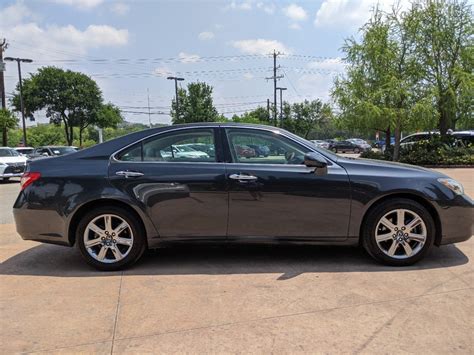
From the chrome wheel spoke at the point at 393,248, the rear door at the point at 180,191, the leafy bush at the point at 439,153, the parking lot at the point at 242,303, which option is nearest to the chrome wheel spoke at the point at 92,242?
the parking lot at the point at 242,303

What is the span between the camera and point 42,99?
43.3m

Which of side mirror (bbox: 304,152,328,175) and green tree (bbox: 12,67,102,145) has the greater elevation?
green tree (bbox: 12,67,102,145)

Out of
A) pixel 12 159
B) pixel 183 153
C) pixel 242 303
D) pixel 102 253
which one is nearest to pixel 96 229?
pixel 102 253

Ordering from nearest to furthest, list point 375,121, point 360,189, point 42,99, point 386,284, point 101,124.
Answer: point 386,284, point 360,189, point 375,121, point 42,99, point 101,124

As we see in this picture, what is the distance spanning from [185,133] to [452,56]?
66.9 feet

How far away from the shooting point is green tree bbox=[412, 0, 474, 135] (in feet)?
68.6

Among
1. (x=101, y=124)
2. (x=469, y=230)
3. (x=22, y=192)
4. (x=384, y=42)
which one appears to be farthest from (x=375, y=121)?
(x=101, y=124)

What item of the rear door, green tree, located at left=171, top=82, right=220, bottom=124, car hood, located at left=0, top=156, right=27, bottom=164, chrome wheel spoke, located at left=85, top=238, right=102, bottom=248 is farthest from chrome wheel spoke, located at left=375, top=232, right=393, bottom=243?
green tree, located at left=171, top=82, right=220, bottom=124

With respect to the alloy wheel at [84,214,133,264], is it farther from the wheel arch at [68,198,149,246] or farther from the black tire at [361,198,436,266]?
the black tire at [361,198,436,266]

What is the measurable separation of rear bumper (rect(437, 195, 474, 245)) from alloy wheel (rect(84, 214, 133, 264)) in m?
3.27

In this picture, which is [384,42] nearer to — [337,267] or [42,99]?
[337,267]

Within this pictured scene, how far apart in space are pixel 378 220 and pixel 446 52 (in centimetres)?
1989

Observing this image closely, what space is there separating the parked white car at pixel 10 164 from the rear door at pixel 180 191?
44.8ft

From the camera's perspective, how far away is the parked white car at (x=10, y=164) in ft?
55.7
